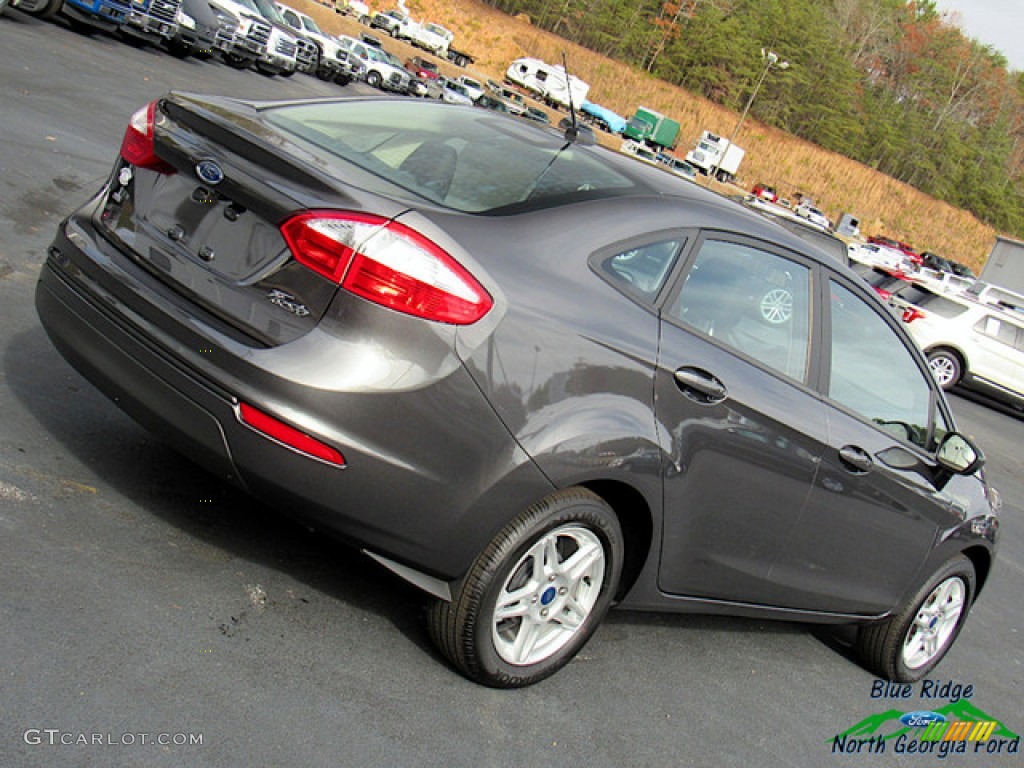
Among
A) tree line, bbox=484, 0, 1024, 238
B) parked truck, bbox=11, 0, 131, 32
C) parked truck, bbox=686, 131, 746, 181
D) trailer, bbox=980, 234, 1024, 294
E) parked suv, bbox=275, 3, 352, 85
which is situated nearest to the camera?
parked truck, bbox=11, 0, 131, 32

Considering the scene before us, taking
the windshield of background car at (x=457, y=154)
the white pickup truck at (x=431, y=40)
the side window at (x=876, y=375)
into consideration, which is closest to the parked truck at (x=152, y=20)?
the windshield of background car at (x=457, y=154)

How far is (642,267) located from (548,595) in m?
1.10

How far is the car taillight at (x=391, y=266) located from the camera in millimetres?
2984

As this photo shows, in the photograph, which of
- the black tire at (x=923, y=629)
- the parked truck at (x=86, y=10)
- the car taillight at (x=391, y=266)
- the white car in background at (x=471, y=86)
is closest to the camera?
the car taillight at (x=391, y=266)

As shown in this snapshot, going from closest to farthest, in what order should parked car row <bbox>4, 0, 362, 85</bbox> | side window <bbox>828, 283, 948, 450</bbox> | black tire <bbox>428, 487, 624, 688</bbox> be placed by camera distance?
black tire <bbox>428, 487, 624, 688</bbox>, side window <bbox>828, 283, 948, 450</bbox>, parked car row <bbox>4, 0, 362, 85</bbox>

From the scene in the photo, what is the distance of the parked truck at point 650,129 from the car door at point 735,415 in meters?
77.5

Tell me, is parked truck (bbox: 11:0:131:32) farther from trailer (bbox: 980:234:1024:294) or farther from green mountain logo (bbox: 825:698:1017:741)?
trailer (bbox: 980:234:1024:294)

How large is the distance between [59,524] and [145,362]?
70 cm

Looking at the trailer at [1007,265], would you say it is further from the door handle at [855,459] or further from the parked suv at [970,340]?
the door handle at [855,459]

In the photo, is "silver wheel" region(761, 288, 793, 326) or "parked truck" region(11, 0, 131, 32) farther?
"parked truck" region(11, 0, 131, 32)

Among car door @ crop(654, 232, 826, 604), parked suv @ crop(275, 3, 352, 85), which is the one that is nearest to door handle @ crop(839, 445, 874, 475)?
car door @ crop(654, 232, 826, 604)

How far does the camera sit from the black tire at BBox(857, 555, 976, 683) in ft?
16.1

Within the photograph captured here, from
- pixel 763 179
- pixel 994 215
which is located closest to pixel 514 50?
pixel 763 179

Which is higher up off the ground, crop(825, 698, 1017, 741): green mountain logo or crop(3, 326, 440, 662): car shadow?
crop(825, 698, 1017, 741): green mountain logo
